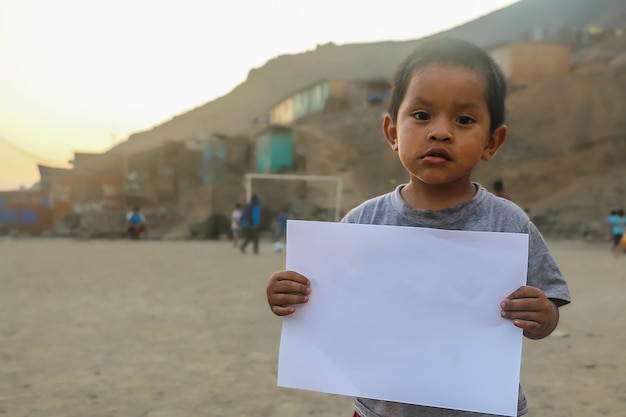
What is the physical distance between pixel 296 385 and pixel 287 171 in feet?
90.0

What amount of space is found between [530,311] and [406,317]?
27cm

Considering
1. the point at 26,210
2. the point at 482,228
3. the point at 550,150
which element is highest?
the point at 550,150

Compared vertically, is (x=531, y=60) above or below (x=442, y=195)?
above

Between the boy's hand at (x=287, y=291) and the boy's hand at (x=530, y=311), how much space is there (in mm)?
454

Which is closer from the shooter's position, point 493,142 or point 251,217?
point 493,142

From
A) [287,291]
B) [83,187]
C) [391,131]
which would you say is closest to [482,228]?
[391,131]

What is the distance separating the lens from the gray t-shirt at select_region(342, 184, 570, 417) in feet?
4.26

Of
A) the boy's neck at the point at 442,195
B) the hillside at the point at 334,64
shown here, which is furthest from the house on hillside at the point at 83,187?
the hillside at the point at 334,64

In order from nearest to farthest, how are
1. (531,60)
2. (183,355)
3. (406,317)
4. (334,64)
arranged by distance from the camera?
(406,317)
(183,355)
(531,60)
(334,64)

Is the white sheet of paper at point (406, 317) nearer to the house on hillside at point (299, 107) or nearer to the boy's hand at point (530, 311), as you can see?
the boy's hand at point (530, 311)

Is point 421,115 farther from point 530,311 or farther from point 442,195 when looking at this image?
point 530,311

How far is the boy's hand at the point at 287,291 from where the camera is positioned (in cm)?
131

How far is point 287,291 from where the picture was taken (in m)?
1.32

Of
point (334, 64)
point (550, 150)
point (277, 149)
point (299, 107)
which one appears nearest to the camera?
point (550, 150)
